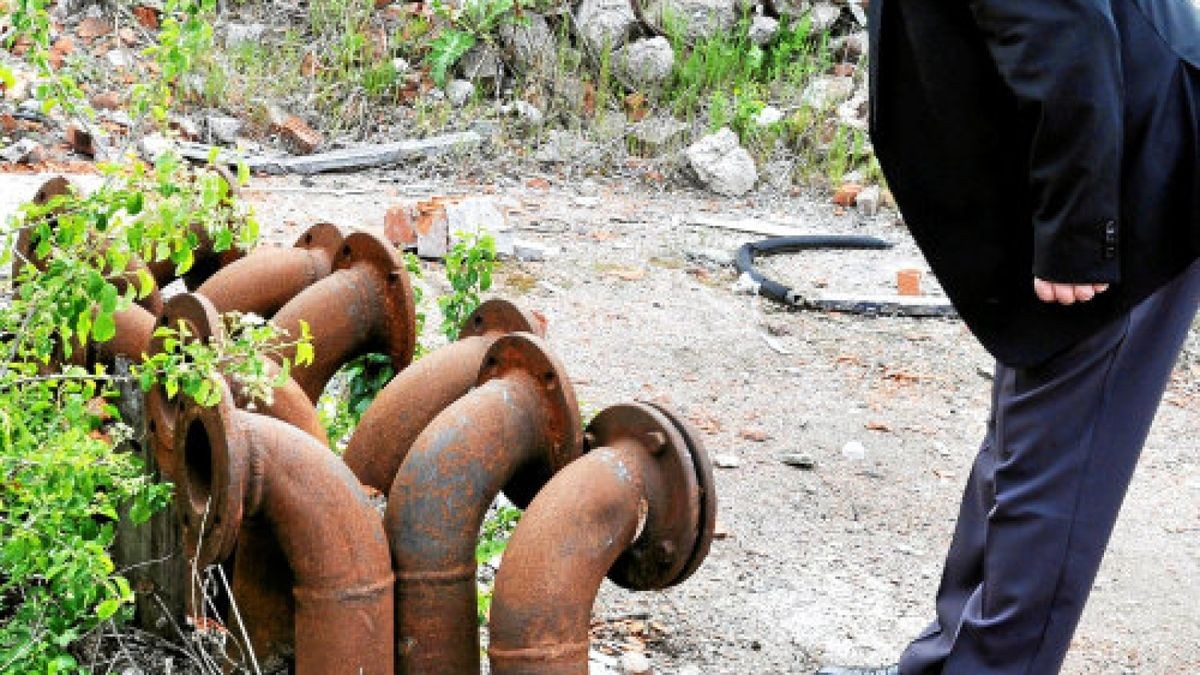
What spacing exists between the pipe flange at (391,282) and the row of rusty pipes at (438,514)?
39 cm

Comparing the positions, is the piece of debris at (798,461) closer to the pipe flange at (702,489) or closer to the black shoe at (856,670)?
the black shoe at (856,670)

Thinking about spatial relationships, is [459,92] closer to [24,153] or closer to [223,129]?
[223,129]

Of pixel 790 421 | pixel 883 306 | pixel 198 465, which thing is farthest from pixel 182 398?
pixel 883 306

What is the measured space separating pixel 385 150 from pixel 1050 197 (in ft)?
19.0

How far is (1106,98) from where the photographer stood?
276cm

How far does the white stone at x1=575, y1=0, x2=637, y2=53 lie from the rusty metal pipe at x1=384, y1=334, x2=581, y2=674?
252 inches

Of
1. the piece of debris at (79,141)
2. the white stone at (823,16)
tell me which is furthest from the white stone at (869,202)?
the piece of debris at (79,141)

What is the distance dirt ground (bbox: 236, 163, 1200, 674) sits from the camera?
4062 mm

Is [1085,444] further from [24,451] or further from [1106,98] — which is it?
[24,451]

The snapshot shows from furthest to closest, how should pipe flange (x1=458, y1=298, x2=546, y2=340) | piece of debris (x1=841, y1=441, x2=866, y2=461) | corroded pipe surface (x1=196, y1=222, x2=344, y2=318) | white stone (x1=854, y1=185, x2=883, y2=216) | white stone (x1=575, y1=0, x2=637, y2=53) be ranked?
white stone (x1=575, y1=0, x2=637, y2=53), white stone (x1=854, y1=185, x2=883, y2=216), piece of debris (x1=841, y1=441, x2=866, y2=461), corroded pipe surface (x1=196, y1=222, x2=344, y2=318), pipe flange (x1=458, y1=298, x2=546, y2=340)

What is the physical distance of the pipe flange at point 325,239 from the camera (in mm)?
3818

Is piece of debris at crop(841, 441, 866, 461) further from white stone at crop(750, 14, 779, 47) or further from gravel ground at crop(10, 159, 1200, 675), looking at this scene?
white stone at crop(750, 14, 779, 47)

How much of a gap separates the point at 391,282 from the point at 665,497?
96 cm

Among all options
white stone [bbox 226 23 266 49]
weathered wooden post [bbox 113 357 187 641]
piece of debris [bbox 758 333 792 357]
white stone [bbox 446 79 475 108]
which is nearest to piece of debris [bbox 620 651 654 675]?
weathered wooden post [bbox 113 357 187 641]
